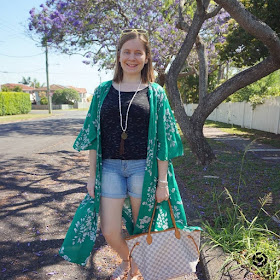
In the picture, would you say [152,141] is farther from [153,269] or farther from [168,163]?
[153,269]

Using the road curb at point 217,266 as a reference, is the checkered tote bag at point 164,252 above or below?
above

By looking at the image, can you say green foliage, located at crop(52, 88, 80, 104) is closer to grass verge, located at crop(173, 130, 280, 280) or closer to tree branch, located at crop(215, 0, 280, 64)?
grass verge, located at crop(173, 130, 280, 280)

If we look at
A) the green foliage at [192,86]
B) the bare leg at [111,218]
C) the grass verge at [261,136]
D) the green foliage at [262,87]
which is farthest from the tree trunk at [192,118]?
the green foliage at [192,86]

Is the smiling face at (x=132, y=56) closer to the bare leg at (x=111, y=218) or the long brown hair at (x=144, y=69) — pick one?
Answer: the long brown hair at (x=144, y=69)

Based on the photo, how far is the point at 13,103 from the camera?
1253 inches

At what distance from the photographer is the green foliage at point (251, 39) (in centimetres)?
871

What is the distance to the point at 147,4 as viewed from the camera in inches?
453

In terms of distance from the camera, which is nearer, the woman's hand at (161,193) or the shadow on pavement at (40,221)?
the woman's hand at (161,193)

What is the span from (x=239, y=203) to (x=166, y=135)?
90.6 inches

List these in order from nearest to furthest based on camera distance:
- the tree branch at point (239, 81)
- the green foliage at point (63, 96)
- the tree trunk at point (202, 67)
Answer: the tree branch at point (239, 81)
the tree trunk at point (202, 67)
the green foliage at point (63, 96)

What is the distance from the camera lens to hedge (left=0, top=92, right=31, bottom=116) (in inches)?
1162

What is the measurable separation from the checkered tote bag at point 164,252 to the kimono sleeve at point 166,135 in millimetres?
508

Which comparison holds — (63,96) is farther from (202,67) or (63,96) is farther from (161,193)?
(161,193)

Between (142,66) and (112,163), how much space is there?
76cm
